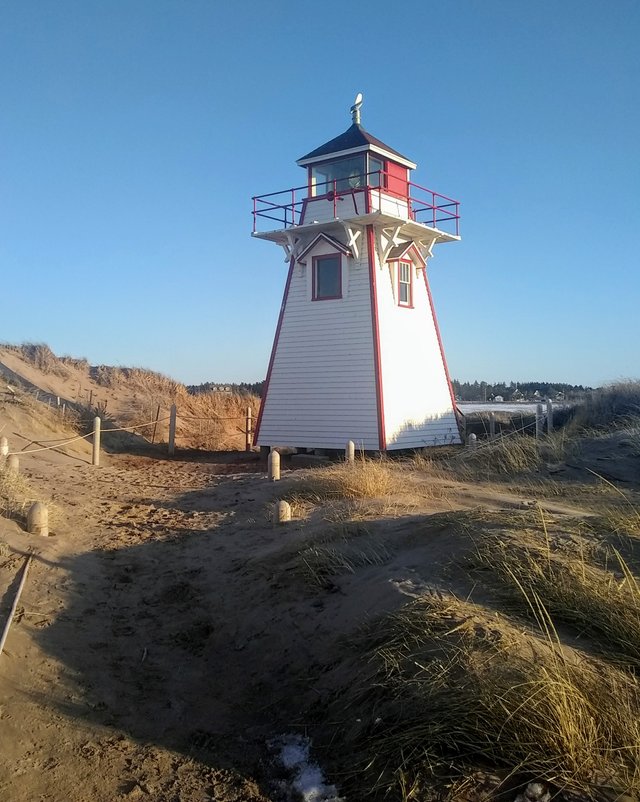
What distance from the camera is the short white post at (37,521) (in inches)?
361

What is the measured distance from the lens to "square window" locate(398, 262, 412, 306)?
811 inches

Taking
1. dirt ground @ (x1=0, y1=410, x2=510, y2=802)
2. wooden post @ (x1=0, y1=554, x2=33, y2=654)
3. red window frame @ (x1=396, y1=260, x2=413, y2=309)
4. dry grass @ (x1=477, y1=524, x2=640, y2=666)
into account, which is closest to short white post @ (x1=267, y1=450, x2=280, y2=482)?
dirt ground @ (x1=0, y1=410, x2=510, y2=802)

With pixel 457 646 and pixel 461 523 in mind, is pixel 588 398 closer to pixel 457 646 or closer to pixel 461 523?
pixel 461 523

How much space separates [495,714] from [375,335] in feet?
50.9

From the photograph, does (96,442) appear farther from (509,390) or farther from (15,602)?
(509,390)

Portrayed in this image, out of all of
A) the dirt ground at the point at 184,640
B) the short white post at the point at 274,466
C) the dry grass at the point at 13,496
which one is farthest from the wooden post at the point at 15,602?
the short white post at the point at 274,466

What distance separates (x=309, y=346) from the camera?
20094 mm

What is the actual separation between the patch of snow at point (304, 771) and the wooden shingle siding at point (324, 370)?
1398 cm

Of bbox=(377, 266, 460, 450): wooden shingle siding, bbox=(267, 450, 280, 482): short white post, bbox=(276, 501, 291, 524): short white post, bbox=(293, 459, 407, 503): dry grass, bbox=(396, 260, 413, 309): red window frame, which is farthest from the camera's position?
bbox=(396, 260, 413, 309): red window frame

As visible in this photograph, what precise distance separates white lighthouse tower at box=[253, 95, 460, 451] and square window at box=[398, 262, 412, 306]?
35 millimetres

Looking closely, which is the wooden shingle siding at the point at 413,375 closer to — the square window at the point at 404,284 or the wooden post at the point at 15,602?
the square window at the point at 404,284

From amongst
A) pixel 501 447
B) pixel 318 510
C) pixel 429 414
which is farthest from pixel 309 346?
pixel 318 510

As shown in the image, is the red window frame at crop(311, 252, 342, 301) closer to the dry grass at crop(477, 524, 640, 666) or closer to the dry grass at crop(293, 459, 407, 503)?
the dry grass at crop(293, 459, 407, 503)

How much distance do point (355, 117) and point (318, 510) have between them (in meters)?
15.4
